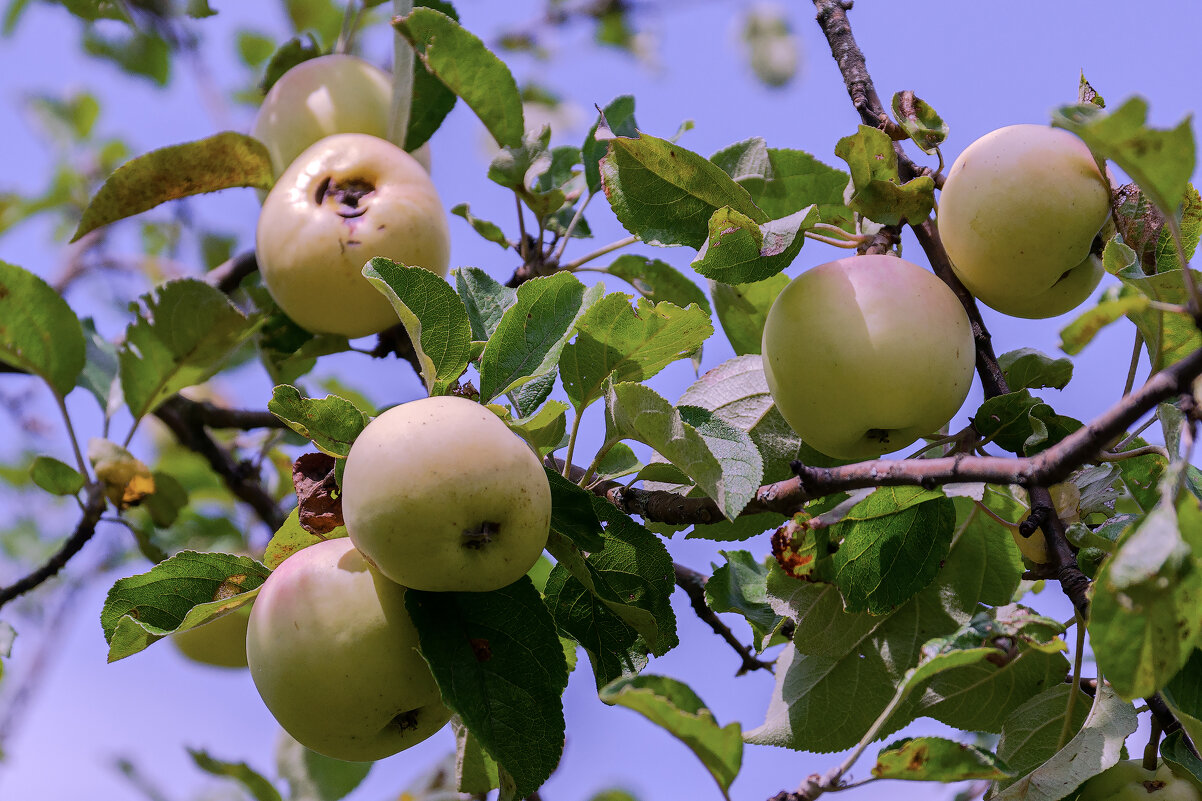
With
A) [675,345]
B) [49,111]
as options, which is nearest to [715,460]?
[675,345]

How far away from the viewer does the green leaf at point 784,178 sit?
1.34 metres

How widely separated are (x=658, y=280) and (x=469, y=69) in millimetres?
496

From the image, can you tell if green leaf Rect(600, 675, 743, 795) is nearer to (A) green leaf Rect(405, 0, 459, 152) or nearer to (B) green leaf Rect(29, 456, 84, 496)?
(A) green leaf Rect(405, 0, 459, 152)

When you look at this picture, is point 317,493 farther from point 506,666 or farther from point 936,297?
point 936,297

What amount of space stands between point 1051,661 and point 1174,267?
1.65ft

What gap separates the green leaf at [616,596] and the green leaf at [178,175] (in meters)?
1.00

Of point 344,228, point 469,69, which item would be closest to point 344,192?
point 344,228

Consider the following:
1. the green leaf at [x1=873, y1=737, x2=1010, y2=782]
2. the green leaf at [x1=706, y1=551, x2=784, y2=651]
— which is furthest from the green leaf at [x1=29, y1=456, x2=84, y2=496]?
the green leaf at [x1=873, y1=737, x2=1010, y2=782]

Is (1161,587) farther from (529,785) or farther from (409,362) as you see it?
(409,362)

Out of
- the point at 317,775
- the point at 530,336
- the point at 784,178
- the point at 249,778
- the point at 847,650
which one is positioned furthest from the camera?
the point at 317,775

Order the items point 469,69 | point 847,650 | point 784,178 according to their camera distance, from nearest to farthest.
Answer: point 847,650
point 784,178
point 469,69

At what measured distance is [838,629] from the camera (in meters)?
1.22

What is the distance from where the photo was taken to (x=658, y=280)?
181cm

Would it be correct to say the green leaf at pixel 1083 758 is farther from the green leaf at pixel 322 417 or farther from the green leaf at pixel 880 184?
the green leaf at pixel 322 417
